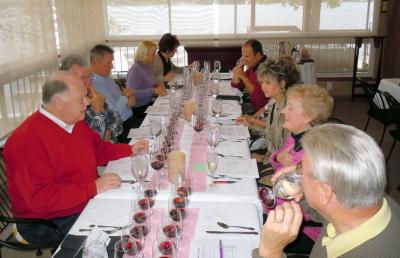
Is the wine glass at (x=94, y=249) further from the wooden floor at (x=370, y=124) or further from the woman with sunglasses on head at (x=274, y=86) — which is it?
the wooden floor at (x=370, y=124)

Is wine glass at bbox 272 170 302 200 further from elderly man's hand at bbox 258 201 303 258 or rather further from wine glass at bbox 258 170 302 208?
elderly man's hand at bbox 258 201 303 258

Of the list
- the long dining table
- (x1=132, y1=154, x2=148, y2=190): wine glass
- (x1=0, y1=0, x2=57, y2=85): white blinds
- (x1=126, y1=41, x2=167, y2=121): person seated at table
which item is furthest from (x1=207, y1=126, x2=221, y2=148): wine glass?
(x1=0, y1=0, x2=57, y2=85): white blinds

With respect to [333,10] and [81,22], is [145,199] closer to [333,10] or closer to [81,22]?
[81,22]

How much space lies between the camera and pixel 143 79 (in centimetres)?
482

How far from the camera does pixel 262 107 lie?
176 inches

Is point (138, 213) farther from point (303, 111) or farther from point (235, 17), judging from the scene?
point (235, 17)

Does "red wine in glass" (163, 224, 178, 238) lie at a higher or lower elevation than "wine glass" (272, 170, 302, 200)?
lower

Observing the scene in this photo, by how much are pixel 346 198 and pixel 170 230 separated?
0.72 meters

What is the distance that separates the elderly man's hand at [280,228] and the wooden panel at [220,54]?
234 inches

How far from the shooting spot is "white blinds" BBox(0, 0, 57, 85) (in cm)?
441

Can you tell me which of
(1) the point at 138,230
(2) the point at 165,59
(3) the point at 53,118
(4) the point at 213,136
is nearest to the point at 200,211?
(1) the point at 138,230

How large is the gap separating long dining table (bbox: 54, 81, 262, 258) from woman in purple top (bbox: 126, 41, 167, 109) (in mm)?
2010

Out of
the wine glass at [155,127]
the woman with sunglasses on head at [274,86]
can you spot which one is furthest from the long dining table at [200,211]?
the woman with sunglasses on head at [274,86]

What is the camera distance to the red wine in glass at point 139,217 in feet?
5.90
